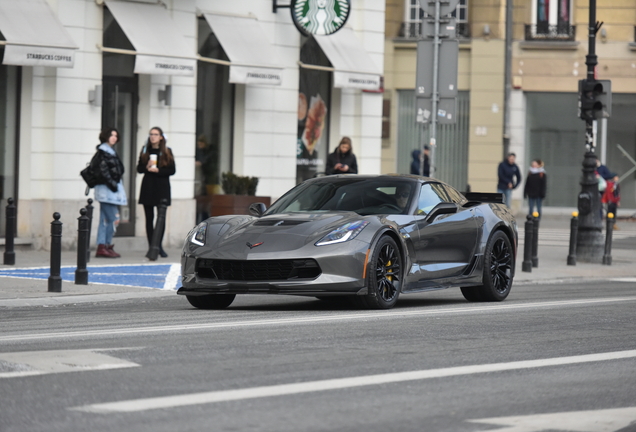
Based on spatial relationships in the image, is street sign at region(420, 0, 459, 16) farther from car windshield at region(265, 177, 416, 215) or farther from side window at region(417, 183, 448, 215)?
car windshield at region(265, 177, 416, 215)

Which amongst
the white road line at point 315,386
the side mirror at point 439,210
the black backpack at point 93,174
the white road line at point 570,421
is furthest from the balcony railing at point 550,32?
the white road line at point 570,421

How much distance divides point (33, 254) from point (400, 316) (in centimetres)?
923

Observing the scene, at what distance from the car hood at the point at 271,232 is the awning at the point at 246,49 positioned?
33.4 ft

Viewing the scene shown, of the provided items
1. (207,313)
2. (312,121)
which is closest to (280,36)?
(312,121)

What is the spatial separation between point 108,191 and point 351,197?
690cm

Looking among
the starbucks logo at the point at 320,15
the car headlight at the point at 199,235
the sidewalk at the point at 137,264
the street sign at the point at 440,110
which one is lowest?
the sidewalk at the point at 137,264

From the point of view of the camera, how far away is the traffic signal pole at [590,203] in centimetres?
2123

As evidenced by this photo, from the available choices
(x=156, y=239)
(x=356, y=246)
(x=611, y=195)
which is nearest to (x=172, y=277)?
(x=156, y=239)

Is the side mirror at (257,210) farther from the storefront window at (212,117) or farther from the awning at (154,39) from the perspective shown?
the storefront window at (212,117)

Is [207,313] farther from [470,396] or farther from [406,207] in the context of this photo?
[470,396]

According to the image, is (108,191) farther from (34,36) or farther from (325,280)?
(325,280)

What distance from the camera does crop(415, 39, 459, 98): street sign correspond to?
16.8 metres

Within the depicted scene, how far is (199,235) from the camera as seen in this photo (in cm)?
1100

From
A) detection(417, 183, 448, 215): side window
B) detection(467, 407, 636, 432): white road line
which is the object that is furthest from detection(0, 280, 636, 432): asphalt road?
detection(417, 183, 448, 215): side window
